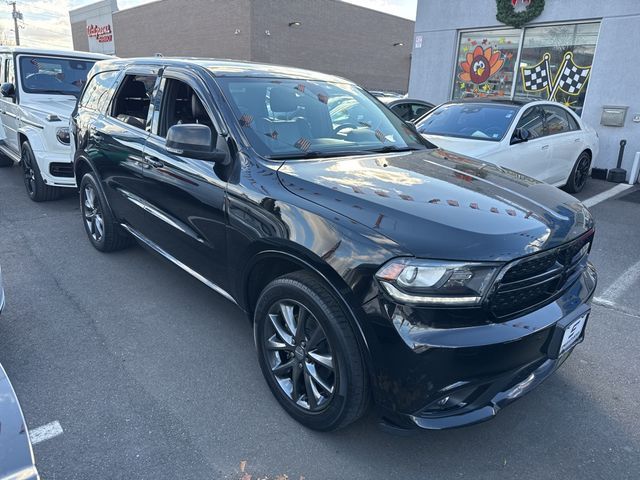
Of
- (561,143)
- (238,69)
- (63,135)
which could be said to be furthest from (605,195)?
(63,135)

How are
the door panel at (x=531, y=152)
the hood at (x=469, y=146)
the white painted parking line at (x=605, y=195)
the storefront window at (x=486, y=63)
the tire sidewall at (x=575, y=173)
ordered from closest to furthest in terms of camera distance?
1. the hood at (x=469, y=146)
2. the door panel at (x=531, y=152)
3. the white painted parking line at (x=605, y=195)
4. the tire sidewall at (x=575, y=173)
5. the storefront window at (x=486, y=63)

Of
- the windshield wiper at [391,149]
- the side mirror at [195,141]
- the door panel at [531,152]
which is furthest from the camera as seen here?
the door panel at [531,152]

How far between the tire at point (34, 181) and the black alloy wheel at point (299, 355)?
4908mm

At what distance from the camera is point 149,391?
9.20 feet

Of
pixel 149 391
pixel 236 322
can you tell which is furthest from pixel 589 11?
pixel 149 391

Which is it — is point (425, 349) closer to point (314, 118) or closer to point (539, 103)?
point (314, 118)

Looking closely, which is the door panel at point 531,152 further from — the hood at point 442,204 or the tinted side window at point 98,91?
the tinted side window at point 98,91

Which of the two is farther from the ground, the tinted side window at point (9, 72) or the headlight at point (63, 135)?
the tinted side window at point (9, 72)

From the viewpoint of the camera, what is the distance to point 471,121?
677cm

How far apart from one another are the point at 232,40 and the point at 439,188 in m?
27.5

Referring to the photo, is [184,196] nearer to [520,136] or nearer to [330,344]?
[330,344]

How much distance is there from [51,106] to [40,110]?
0.26m

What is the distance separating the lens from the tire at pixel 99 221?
14.7ft

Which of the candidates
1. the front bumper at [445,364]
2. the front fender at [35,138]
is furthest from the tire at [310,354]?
the front fender at [35,138]
